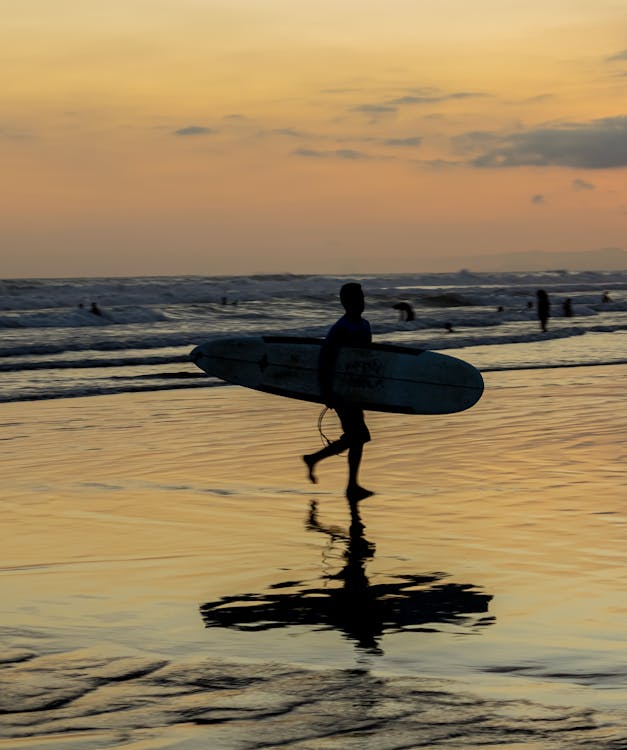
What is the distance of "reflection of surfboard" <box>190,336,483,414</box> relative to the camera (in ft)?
38.0

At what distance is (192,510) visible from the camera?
9336mm

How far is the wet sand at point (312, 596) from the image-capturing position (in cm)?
461

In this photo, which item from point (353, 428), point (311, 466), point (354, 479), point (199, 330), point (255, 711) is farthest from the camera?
point (199, 330)

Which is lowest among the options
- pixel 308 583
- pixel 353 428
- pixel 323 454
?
pixel 308 583

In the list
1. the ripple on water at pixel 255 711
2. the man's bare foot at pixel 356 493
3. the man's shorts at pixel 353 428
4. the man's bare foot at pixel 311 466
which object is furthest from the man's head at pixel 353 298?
the ripple on water at pixel 255 711

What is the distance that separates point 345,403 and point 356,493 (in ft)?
3.00

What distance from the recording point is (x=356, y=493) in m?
10.1

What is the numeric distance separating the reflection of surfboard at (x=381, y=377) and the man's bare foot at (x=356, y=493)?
108cm

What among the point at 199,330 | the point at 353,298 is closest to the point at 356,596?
the point at 353,298

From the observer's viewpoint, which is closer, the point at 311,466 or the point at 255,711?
the point at 255,711

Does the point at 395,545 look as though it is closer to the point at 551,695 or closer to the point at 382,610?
the point at 382,610

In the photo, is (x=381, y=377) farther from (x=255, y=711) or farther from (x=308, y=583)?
(x=255, y=711)

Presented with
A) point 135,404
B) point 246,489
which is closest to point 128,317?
point 135,404

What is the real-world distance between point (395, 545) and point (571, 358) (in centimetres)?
2083
